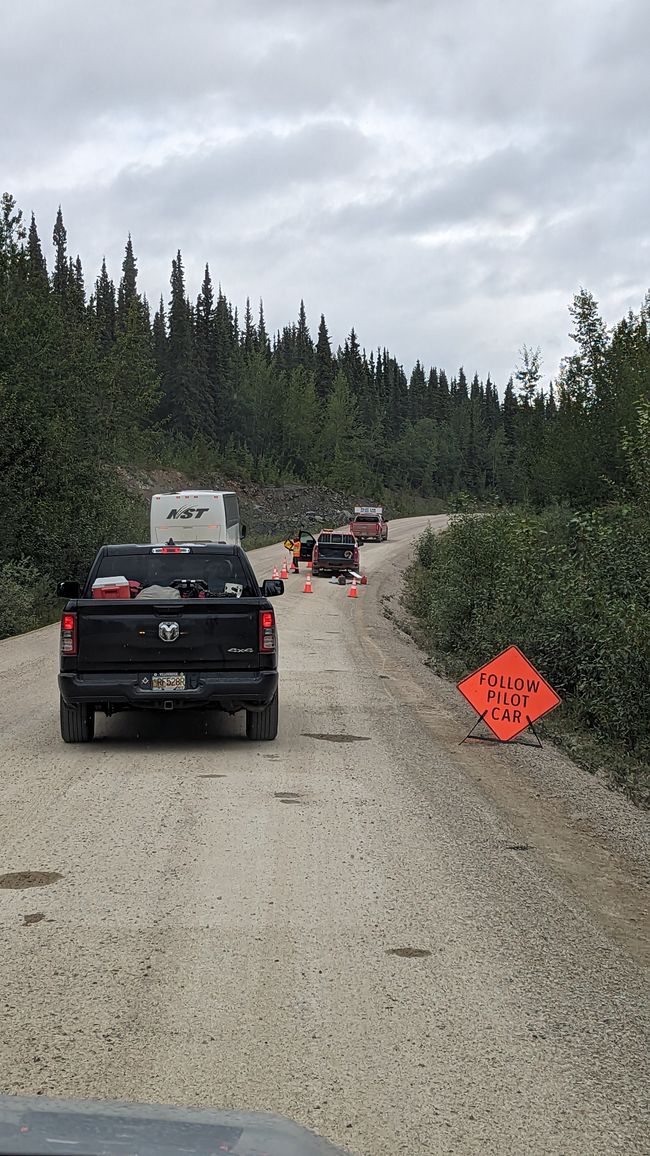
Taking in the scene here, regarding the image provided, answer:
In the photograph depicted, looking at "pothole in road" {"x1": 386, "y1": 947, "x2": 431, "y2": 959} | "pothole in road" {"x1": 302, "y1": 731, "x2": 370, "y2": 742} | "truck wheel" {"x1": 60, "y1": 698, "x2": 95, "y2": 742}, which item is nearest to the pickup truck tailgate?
A: "truck wheel" {"x1": 60, "y1": 698, "x2": 95, "y2": 742}

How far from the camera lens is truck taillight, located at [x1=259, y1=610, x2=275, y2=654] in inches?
421

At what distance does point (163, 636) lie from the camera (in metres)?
10.5

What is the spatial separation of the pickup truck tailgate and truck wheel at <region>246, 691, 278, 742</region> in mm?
685

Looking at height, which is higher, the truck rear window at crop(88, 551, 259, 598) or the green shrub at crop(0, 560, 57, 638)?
the truck rear window at crop(88, 551, 259, 598)

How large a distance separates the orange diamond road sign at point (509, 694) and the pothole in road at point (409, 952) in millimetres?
6717

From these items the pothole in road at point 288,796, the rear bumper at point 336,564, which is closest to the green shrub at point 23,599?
the rear bumper at point 336,564

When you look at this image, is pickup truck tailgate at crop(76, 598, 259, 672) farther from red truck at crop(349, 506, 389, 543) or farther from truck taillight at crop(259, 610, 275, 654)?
red truck at crop(349, 506, 389, 543)

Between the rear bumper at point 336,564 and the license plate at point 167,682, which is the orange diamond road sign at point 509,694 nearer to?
the license plate at point 167,682

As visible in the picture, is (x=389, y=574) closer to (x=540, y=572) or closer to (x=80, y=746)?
(x=540, y=572)

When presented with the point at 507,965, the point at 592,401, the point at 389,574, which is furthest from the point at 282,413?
the point at 507,965

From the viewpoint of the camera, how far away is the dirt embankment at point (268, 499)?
255 feet

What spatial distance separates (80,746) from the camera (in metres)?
10.9

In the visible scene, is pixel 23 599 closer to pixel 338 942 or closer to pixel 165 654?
pixel 165 654

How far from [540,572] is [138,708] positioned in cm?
1384
